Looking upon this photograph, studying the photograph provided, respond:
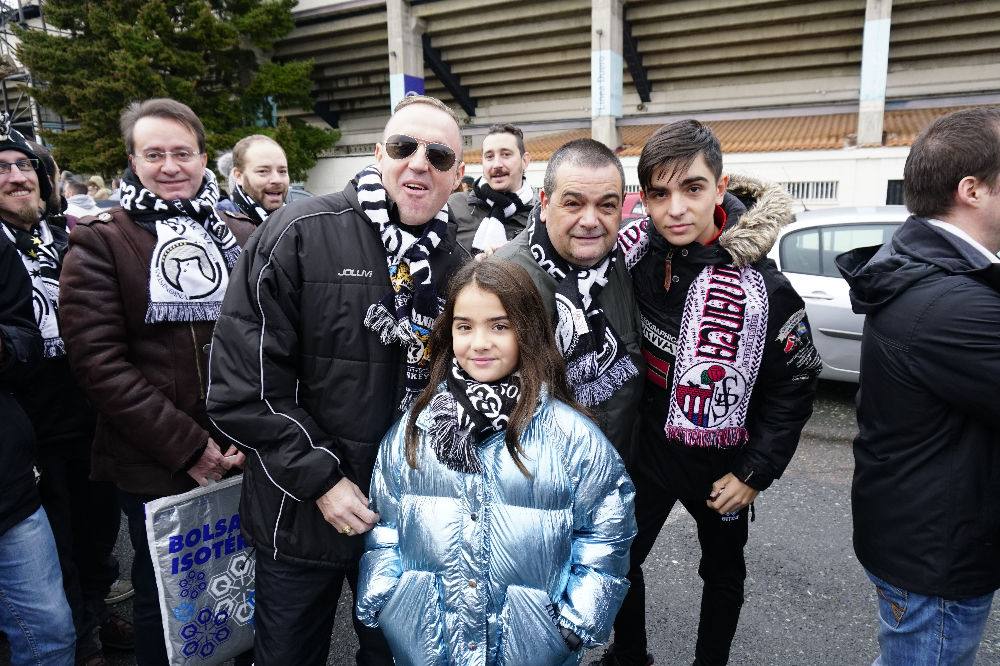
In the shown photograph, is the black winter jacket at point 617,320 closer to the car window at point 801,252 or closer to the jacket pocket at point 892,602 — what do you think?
the jacket pocket at point 892,602

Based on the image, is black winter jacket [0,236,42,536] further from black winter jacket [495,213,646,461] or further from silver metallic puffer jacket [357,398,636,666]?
black winter jacket [495,213,646,461]

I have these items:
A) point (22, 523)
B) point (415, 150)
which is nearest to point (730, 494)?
point (415, 150)

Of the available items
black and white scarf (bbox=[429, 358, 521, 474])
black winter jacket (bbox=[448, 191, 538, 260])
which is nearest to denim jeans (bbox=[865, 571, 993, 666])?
black and white scarf (bbox=[429, 358, 521, 474])

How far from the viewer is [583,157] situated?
77.5 inches

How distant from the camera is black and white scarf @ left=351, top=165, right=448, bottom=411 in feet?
6.06

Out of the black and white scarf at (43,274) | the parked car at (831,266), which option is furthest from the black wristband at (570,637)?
the parked car at (831,266)

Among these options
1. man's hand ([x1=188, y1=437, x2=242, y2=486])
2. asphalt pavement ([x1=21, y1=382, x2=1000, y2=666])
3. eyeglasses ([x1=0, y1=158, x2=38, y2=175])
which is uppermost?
eyeglasses ([x1=0, y1=158, x2=38, y2=175])

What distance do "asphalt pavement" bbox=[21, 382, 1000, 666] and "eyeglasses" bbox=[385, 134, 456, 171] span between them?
2.08 meters

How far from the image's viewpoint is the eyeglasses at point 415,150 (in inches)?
74.4

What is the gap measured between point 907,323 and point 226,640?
2.37m

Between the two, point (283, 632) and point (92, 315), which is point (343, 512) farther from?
point (92, 315)

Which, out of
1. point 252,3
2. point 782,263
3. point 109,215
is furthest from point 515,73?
point 109,215

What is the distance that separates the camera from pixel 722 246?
2.05m

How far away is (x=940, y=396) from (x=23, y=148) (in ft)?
10.6
